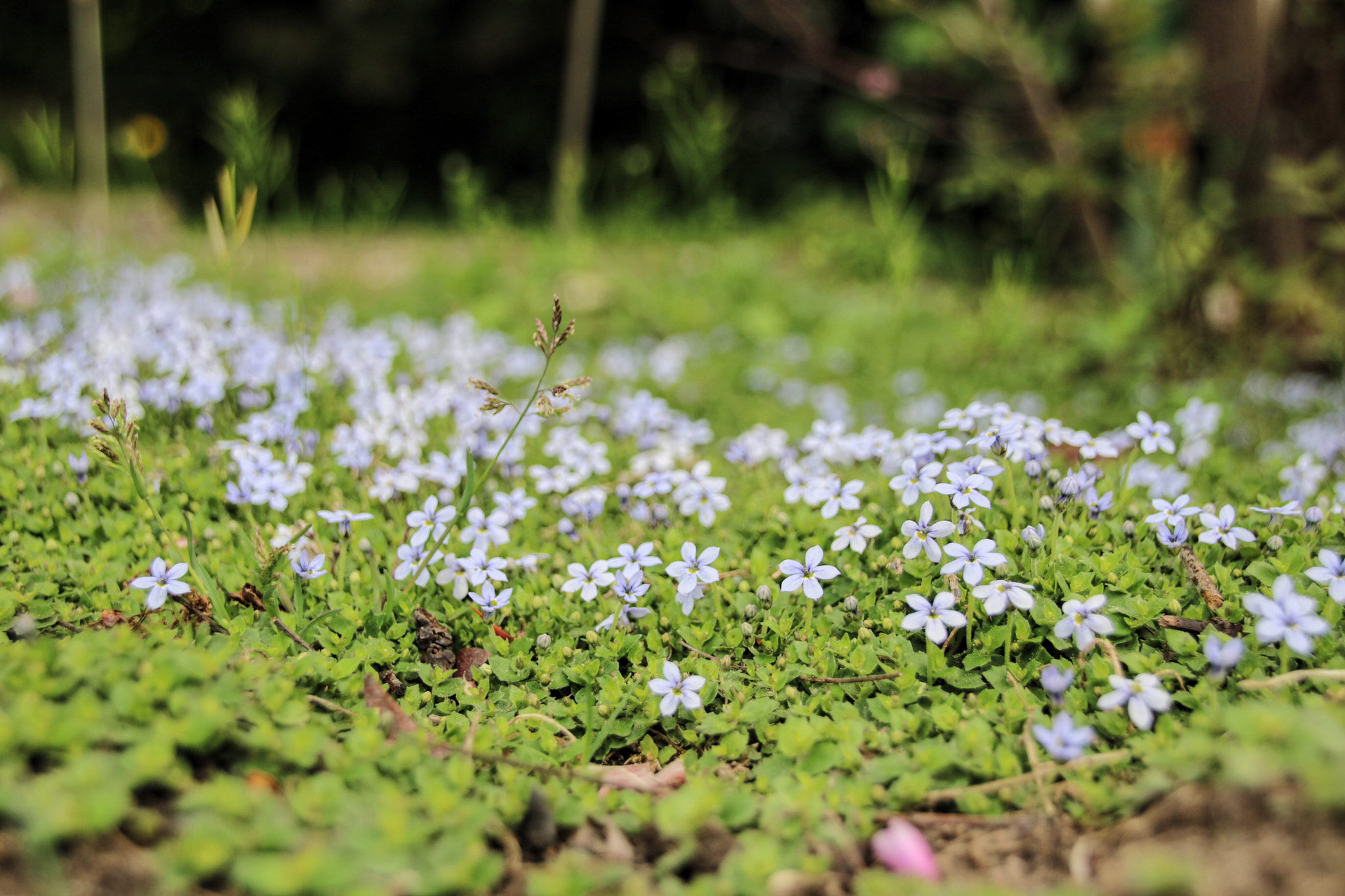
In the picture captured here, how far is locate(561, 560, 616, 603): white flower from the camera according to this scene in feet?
7.45

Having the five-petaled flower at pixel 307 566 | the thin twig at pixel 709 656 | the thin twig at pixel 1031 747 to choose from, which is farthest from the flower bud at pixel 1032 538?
the five-petaled flower at pixel 307 566

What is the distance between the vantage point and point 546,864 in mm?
1739

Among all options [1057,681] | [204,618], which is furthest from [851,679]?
[204,618]

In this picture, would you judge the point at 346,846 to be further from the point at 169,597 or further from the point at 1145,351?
the point at 1145,351

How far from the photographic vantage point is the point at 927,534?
219cm

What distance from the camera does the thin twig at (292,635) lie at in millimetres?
2178

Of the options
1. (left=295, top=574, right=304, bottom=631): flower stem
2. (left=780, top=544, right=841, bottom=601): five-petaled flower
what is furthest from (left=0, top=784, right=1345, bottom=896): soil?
(left=295, top=574, right=304, bottom=631): flower stem

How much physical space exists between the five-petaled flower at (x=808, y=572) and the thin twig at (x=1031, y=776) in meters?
0.57

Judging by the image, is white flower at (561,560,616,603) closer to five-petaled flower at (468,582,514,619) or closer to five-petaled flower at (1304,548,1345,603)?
five-petaled flower at (468,582,514,619)

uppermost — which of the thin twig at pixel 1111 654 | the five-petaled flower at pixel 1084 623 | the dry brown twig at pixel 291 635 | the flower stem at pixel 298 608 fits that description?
the five-petaled flower at pixel 1084 623

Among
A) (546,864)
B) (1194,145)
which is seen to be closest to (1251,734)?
(546,864)

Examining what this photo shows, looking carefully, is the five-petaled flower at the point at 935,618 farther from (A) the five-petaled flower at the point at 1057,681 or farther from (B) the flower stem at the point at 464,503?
(B) the flower stem at the point at 464,503

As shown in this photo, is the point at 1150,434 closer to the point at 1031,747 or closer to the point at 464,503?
the point at 1031,747

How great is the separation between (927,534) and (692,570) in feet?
2.03
